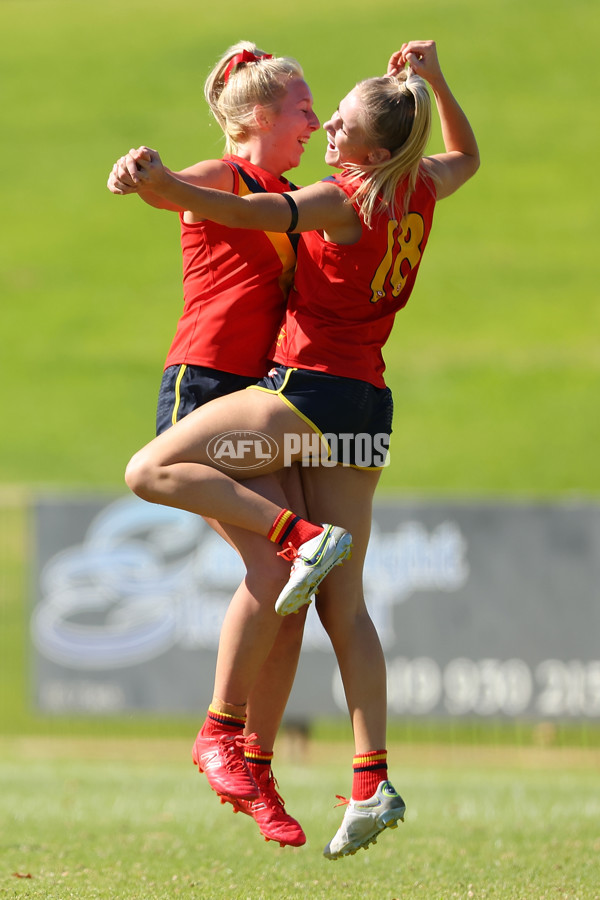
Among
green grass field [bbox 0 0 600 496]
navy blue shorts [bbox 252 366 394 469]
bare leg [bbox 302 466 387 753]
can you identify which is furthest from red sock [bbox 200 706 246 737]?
green grass field [bbox 0 0 600 496]

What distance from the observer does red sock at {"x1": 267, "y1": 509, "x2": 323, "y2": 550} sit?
3918mm

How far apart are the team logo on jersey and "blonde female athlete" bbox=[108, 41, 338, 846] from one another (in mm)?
97

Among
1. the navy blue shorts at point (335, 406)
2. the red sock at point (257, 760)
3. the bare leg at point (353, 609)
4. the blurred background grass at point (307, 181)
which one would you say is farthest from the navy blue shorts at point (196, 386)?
the blurred background grass at point (307, 181)

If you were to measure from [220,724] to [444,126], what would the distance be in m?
2.26

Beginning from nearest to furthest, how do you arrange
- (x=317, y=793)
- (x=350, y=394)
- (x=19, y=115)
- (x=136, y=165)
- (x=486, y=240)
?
(x=136, y=165) → (x=350, y=394) → (x=317, y=793) → (x=486, y=240) → (x=19, y=115)

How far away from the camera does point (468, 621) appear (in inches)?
393

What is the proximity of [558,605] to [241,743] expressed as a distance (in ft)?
20.9

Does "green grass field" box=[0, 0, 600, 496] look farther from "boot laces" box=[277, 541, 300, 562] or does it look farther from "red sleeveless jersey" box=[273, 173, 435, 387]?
"boot laces" box=[277, 541, 300, 562]

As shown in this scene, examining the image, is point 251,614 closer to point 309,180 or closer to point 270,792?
point 270,792

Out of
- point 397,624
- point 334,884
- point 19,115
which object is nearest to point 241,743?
point 334,884

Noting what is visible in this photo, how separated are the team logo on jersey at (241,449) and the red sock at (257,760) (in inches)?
39.8

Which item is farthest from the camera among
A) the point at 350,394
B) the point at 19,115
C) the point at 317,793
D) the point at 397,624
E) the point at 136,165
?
the point at 19,115

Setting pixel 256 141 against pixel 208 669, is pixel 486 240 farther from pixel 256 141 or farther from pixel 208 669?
pixel 256 141

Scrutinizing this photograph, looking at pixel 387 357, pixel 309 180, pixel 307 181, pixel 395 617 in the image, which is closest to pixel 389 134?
pixel 395 617
